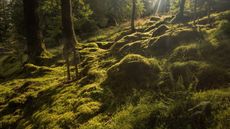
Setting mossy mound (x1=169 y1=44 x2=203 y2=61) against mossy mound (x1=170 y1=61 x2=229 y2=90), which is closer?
mossy mound (x1=170 y1=61 x2=229 y2=90)

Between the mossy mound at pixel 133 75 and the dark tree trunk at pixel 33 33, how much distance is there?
9467 millimetres

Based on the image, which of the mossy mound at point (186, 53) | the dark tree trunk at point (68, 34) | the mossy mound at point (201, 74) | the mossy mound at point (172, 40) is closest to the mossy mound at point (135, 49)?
the mossy mound at point (172, 40)

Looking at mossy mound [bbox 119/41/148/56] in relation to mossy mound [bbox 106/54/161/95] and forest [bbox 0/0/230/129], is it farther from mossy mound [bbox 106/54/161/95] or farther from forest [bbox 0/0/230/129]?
mossy mound [bbox 106/54/161/95]

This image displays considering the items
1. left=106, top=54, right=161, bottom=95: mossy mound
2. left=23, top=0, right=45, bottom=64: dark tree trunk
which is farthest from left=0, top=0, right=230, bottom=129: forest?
left=23, top=0, right=45, bottom=64: dark tree trunk

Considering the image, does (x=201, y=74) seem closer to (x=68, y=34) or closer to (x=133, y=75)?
(x=133, y=75)

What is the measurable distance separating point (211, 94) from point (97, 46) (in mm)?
12472

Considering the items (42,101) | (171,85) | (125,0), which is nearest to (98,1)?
(125,0)

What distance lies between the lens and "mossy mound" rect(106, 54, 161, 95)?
8.17m

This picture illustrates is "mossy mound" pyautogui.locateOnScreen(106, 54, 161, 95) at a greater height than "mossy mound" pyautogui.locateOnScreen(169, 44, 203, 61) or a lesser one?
lesser

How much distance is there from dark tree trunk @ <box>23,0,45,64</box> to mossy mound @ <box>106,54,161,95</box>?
9467 millimetres

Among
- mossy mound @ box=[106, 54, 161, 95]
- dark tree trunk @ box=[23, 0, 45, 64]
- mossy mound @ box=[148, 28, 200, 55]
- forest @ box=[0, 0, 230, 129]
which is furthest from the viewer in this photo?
dark tree trunk @ box=[23, 0, 45, 64]

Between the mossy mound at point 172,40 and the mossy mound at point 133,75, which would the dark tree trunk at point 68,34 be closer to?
the mossy mound at point 133,75

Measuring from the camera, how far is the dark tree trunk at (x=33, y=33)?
1767cm

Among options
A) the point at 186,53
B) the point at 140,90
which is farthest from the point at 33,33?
the point at 140,90
